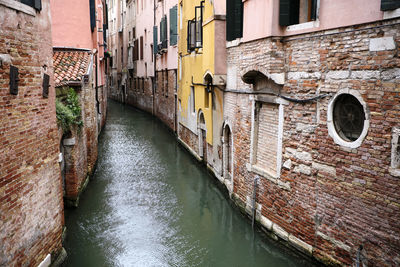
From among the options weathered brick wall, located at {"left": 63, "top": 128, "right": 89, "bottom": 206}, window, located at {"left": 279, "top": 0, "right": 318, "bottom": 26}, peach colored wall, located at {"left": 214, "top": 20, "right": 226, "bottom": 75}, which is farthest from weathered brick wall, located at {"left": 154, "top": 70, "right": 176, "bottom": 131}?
window, located at {"left": 279, "top": 0, "right": 318, "bottom": 26}

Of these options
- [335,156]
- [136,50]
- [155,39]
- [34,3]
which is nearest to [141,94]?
[136,50]

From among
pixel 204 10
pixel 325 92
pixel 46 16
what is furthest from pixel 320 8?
pixel 204 10

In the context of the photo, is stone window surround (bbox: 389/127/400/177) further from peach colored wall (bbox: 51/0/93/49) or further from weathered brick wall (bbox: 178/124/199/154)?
peach colored wall (bbox: 51/0/93/49)

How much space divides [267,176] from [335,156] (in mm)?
2075

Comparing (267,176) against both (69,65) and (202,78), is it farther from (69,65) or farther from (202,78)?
(69,65)

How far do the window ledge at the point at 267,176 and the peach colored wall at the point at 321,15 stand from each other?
103 inches

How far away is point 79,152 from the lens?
938 centimetres

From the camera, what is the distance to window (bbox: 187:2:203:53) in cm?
1173

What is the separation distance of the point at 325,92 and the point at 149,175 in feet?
24.9

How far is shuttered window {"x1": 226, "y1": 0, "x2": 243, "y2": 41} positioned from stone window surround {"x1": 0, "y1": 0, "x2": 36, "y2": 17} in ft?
15.6

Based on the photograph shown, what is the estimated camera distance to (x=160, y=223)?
8.46m

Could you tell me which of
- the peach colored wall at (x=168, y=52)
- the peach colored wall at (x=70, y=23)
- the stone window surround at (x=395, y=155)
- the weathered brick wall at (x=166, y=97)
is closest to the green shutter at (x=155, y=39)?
the peach colored wall at (x=168, y=52)

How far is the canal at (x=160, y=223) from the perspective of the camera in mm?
6902

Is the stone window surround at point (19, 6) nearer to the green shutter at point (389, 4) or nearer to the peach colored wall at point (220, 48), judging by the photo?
the green shutter at point (389, 4)
